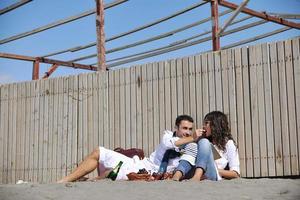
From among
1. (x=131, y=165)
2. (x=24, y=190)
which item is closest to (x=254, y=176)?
(x=131, y=165)

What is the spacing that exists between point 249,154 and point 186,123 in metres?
0.86

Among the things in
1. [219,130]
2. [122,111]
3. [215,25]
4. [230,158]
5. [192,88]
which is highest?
[215,25]

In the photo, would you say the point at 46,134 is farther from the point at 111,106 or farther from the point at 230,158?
the point at 230,158

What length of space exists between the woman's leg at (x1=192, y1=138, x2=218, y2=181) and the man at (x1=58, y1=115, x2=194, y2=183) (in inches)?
18.1

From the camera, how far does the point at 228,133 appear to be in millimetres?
7262

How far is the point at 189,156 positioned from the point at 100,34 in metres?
3.15

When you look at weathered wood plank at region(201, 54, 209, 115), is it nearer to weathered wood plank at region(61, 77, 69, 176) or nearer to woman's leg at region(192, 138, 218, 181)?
woman's leg at region(192, 138, 218, 181)

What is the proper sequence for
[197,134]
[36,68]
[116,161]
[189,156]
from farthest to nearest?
[36,68]
[116,161]
[197,134]
[189,156]

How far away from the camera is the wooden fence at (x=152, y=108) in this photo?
23.8 ft

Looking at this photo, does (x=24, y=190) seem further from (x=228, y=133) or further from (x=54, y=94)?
(x=54, y=94)

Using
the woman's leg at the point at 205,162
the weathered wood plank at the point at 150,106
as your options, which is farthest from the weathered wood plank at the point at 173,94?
the woman's leg at the point at 205,162

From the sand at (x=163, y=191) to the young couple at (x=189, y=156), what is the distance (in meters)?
0.78

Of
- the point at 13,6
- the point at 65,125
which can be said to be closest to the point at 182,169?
the point at 65,125

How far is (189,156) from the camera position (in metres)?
6.85
